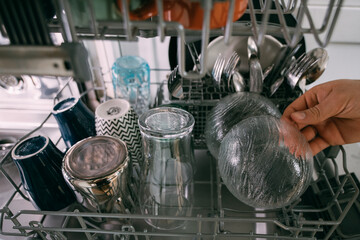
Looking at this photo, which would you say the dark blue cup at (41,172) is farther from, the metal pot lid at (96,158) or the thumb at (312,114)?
the thumb at (312,114)

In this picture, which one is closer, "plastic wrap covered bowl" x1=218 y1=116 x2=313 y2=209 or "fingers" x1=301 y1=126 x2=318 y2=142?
"plastic wrap covered bowl" x1=218 y1=116 x2=313 y2=209

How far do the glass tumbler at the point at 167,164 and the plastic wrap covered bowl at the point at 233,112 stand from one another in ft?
0.14

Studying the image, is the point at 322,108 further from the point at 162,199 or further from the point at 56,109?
the point at 56,109

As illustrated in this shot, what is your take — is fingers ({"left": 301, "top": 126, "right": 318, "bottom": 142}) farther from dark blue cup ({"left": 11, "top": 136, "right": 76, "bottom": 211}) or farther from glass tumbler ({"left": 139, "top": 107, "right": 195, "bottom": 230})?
dark blue cup ({"left": 11, "top": 136, "right": 76, "bottom": 211})

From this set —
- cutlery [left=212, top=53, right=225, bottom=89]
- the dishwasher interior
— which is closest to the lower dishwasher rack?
the dishwasher interior

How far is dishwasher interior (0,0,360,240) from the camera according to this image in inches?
8.0

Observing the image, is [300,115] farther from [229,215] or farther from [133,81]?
[133,81]

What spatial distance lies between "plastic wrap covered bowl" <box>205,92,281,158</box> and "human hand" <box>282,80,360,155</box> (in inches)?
1.8

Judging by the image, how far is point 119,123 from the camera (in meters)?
0.41

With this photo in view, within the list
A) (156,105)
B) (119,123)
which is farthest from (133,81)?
(119,123)

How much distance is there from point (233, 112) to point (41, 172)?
0.29m

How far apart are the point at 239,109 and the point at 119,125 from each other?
18 centimetres

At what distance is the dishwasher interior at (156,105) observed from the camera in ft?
0.67

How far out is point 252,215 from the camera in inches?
17.3
